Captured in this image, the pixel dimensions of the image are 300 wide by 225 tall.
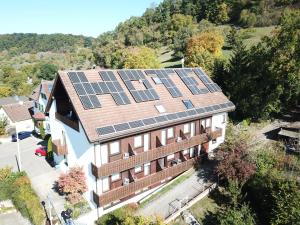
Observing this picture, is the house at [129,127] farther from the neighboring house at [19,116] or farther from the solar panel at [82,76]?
the neighboring house at [19,116]

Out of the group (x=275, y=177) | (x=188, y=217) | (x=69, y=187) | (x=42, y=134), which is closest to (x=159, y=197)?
(x=188, y=217)

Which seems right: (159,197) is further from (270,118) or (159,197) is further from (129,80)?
(270,118)

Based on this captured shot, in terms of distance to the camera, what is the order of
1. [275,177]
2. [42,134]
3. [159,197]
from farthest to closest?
1. [42,134]
2. [159,197]
3. [275,177]

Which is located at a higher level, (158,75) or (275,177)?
(158,75)

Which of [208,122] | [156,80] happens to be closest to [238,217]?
[208,122]

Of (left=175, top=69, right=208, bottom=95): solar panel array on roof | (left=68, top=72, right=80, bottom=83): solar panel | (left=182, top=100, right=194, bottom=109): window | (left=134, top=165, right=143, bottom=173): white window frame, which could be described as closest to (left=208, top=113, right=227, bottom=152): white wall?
(left=175, top=69, right=208, bottom=95): solar panel array on roof

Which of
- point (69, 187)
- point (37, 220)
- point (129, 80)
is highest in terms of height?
point (129, 80)
